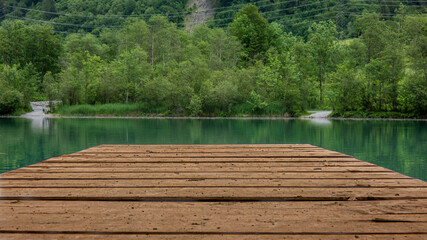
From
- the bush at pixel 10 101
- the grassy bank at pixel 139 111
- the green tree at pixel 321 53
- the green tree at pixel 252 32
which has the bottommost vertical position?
the grassy bank at pixel 139 111

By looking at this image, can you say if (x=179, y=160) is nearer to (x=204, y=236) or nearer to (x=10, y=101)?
(x=204, y=236)

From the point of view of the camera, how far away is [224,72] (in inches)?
1697

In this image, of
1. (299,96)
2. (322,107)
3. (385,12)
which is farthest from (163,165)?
(385,12)

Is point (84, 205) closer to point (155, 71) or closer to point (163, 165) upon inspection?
point (163, 165)

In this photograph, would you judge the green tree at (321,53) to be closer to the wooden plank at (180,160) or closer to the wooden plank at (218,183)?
Answer: the wooden plank at (180,160)

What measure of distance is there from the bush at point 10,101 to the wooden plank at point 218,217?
4394 centimetres

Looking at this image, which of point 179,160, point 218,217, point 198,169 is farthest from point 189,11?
point 218,217

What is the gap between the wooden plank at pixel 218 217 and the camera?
212cm

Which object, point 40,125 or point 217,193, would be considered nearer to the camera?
point 217,193

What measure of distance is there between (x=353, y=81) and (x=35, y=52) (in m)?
51.9

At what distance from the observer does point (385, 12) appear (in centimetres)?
7750

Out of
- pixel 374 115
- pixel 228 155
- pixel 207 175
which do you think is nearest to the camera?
pixel 207 175

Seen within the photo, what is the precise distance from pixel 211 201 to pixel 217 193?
19 centimetres

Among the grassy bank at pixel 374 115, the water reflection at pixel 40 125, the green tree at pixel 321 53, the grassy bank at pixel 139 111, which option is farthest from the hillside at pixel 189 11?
the water reflection at pixel 40 125
